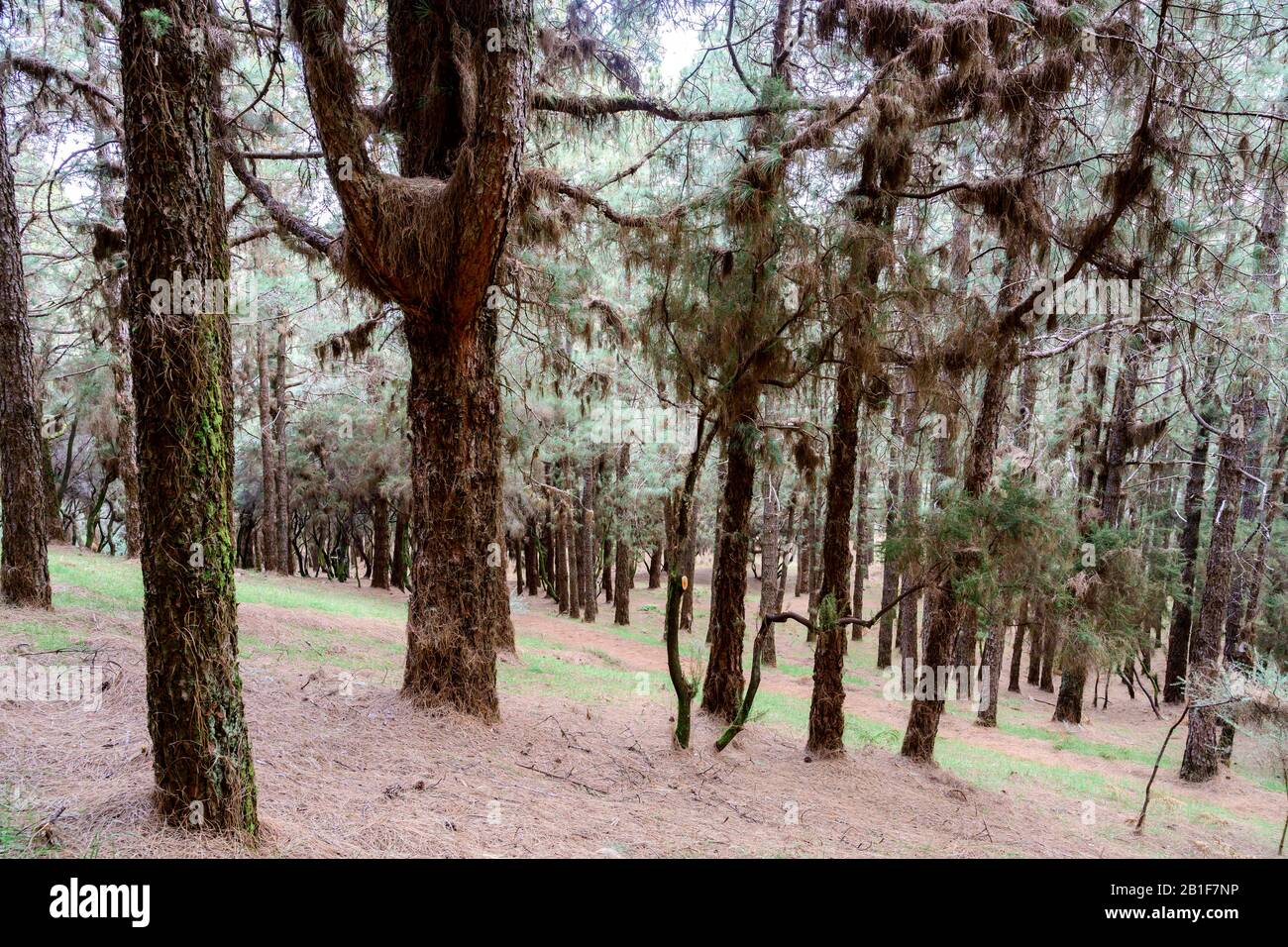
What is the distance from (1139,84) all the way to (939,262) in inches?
92.5

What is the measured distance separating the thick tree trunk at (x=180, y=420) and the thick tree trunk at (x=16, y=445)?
515 centimetres

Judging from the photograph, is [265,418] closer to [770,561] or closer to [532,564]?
[770,561]

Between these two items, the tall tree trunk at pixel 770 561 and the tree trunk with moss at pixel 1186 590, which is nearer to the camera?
the tall tree trunk at pixel 770 561

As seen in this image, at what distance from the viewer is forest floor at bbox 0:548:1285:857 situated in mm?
3490

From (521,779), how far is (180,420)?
10.3 feet

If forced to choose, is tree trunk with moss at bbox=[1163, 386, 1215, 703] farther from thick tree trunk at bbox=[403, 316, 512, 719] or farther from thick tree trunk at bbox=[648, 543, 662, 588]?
thick tree trunk at bbox=[403, 316, 512, 719]

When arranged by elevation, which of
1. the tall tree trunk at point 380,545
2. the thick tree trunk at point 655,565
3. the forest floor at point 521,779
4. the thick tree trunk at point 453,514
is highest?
the thick tree trunk at point 453,514

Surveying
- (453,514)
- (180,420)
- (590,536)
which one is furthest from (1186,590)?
(180,420)

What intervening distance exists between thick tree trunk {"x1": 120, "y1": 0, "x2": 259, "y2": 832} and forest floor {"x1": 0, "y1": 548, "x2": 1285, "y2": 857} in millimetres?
338

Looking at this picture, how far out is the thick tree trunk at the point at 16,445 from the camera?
6.61m

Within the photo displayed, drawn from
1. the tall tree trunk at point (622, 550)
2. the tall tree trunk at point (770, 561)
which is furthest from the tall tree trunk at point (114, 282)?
the tall tree trunk at point (622, 550)

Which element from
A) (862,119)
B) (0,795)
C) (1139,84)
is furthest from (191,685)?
(1139,84)

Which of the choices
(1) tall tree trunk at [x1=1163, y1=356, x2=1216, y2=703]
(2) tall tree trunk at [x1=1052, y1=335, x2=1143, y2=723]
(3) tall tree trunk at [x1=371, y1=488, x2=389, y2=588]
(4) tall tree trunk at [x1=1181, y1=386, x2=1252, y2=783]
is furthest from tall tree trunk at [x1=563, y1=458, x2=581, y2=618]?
(1) tall tree trunk at [x1=1163, y1=356, x2=1216, y2=703]

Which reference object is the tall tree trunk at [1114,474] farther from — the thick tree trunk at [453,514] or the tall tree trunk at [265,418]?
the tall tree trunk at [265,418]
